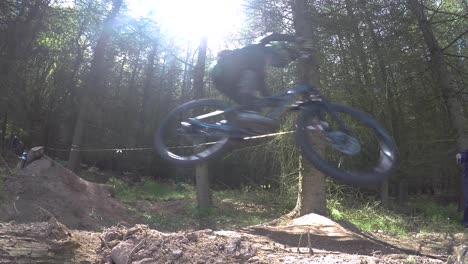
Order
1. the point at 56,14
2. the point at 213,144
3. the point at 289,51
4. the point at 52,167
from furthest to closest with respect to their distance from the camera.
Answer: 1. the point at 56,14
2. the point at 52,167
3. the point at 213,144
4. the point at 289,51

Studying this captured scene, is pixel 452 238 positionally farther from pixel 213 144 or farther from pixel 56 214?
pixel 56 214

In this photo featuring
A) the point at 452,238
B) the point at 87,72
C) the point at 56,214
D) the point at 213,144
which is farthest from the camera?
the point at 87,72

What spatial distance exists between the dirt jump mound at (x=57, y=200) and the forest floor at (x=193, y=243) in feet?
0.09

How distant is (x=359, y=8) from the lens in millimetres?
11164

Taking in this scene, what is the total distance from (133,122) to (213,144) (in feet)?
45.0

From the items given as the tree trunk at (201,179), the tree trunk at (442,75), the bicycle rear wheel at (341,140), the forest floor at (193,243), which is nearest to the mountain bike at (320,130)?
the bicycle rear wheel at (341,140)

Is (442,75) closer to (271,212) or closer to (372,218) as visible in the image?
(372,218)

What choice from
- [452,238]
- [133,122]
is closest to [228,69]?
[452,238]

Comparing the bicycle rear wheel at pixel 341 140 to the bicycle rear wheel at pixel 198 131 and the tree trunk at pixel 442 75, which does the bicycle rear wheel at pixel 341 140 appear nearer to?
the bicycle rear wheel at pixel 198 131

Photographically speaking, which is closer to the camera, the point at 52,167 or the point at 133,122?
the point at 52,167

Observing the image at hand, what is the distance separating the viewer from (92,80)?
621 inches

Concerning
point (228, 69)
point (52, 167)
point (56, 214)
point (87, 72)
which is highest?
point (87, 72)

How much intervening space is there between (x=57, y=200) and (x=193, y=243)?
17.7 ft

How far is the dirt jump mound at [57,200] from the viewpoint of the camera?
915cm
